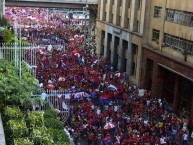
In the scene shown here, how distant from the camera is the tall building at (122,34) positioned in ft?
148

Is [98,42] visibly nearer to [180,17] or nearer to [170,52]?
[170,52]

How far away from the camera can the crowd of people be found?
1067 inches

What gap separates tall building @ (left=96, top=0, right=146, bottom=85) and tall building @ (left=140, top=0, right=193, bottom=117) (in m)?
1.49

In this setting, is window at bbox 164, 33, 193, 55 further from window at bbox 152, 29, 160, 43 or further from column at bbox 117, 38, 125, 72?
column at bbox 117, 38, 125, 72

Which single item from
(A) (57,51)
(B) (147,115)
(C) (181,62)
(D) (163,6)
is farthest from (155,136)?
(A) (57,51)

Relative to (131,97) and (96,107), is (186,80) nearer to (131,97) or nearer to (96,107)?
(131,97)

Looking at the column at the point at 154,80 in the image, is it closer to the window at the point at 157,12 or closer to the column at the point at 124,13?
the window at the point at 157,12

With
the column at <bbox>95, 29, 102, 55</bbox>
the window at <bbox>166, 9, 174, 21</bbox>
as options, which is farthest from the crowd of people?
the column at <bbox>95, 29, 102, 55</bbox>

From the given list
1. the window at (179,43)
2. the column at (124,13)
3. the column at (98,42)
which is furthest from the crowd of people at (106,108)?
the column at (98,42)

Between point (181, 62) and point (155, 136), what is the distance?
29.9 ft

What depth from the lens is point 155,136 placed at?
27766 mm

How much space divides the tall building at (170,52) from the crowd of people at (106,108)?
150 cm

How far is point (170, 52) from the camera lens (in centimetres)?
3784

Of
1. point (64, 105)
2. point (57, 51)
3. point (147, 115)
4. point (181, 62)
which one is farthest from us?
point (57, 51)
